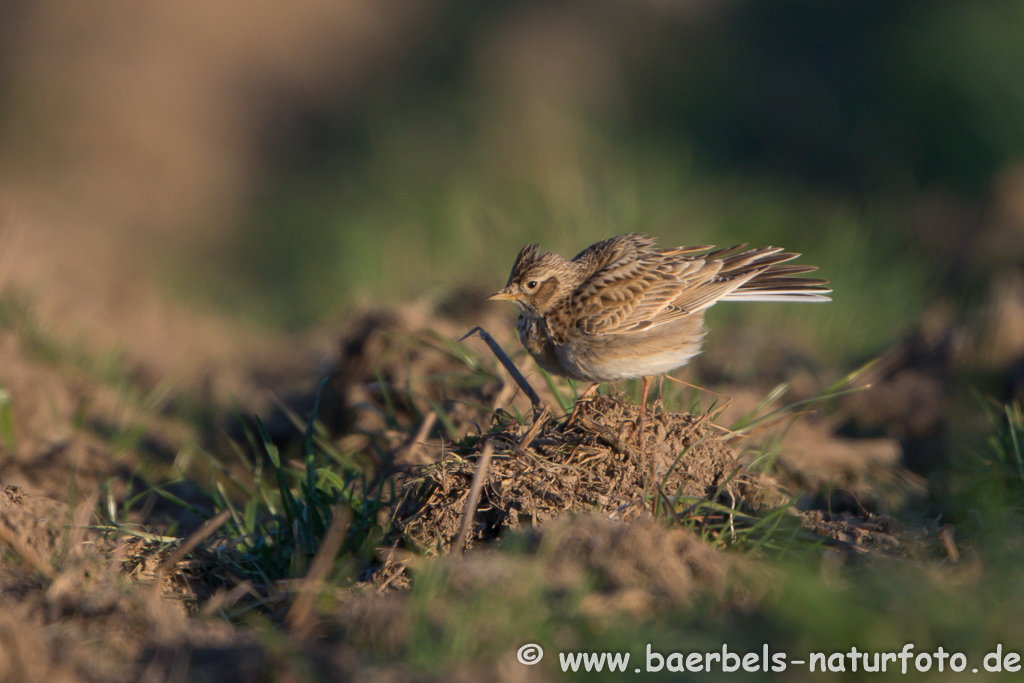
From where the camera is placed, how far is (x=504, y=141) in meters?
15.5

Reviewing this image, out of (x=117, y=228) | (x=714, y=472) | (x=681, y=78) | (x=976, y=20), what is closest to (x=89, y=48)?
(x=117, y=228)

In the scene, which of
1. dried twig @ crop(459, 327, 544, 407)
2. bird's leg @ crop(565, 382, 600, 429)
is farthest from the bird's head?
bird's leg @ crop(565, 382, 600, 429)

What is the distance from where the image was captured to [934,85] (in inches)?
547

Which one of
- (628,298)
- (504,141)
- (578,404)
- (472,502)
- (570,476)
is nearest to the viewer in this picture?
(472,502)

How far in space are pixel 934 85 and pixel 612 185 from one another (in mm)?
6894

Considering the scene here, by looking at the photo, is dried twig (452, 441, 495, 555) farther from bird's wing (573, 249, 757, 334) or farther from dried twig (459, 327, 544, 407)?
bird's wing (573, 249, 757, 334)

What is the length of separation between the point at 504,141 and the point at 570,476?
12162 millimetres

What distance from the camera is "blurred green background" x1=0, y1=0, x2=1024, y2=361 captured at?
10.5 metres

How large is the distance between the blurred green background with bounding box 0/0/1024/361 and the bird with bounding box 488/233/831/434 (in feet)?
9.31

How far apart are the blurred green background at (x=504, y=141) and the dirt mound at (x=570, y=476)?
11.7 feet

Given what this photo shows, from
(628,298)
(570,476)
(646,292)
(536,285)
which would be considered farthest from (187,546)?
(646,292)

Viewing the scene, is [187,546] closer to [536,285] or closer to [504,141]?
[536,285]

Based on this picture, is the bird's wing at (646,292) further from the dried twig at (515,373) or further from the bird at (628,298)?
the dried twig at (515,373)

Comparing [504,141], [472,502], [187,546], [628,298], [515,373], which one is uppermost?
[504,141]
